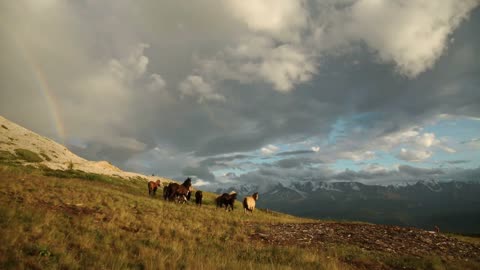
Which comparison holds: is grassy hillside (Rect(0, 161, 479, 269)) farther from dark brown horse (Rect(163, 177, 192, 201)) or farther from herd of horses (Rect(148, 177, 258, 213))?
herd of horses (Rect(148, 177, 258, 213))

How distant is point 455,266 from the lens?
44.8 ft

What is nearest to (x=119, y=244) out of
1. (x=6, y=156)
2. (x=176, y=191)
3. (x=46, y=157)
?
(x=176, y=191)

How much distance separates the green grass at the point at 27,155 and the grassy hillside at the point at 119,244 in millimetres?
29809

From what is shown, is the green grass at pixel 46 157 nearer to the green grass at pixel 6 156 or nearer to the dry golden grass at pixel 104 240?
the green grass at pixel 6 156

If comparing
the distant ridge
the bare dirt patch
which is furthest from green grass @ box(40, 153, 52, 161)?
the bare dirt patch

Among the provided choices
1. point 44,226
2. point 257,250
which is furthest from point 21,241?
point 257,250

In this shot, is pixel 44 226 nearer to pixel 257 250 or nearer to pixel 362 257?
pixel 257 250

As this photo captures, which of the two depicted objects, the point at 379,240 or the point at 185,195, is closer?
the point at 379,240

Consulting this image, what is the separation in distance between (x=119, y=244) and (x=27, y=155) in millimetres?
45552

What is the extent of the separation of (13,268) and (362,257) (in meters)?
14.0

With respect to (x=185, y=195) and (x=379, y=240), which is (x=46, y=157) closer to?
(x=185, y=195)

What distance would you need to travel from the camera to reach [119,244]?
11367 mm

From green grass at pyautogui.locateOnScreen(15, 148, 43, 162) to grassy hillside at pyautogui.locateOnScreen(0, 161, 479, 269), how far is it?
29.8 metres

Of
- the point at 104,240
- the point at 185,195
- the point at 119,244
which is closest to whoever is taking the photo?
the point at 119,244
